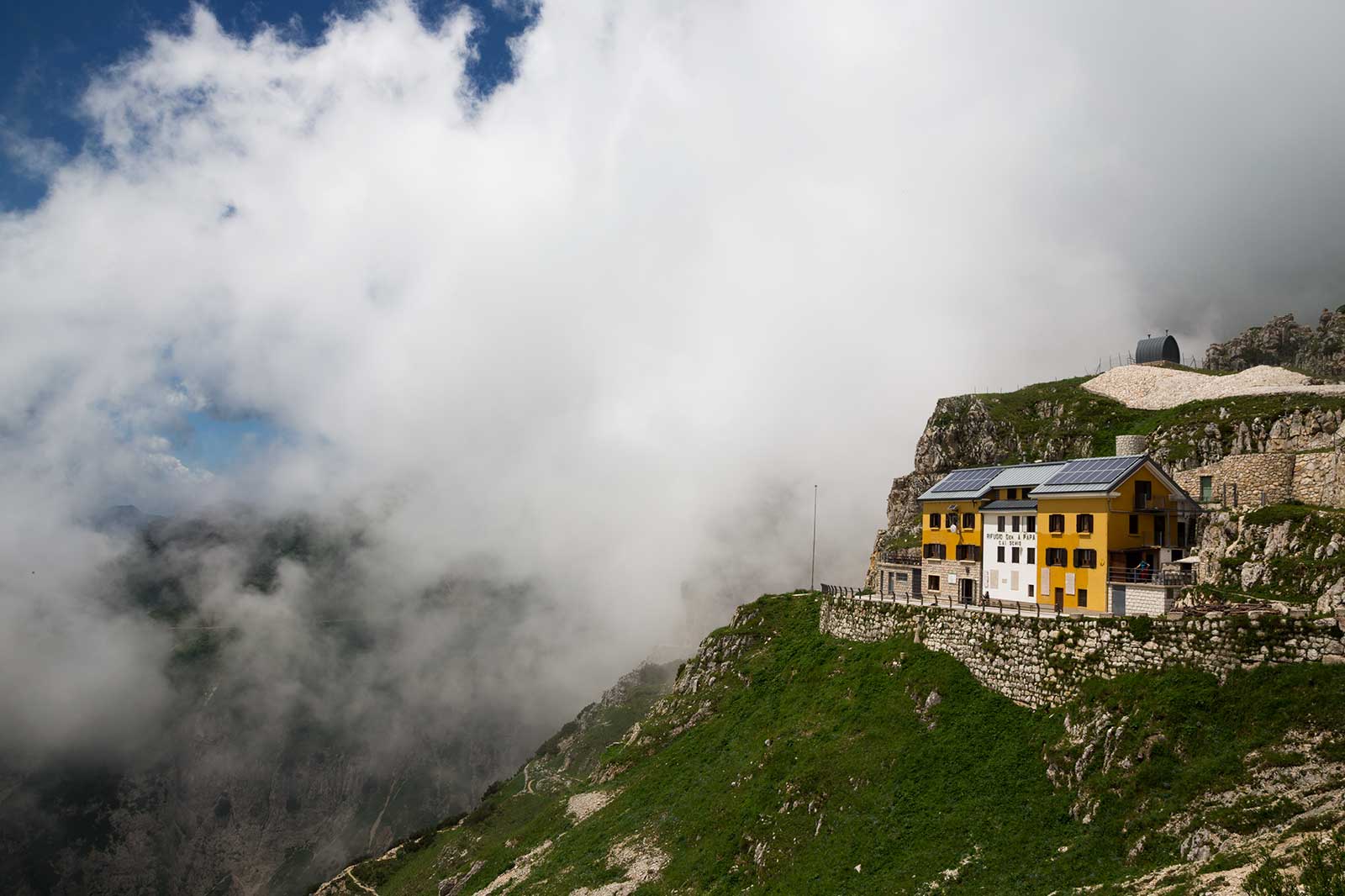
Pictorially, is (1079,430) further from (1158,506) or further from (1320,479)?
(1158,506)

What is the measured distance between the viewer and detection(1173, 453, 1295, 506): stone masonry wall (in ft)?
204

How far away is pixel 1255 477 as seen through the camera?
63719mm

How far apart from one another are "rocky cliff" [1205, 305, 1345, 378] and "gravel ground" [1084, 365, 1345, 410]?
26230 mm

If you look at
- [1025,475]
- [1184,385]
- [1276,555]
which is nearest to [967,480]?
[1025,475]

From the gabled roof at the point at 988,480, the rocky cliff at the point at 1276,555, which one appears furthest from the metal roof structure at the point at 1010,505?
the rocky cliff at the point at 1276,555

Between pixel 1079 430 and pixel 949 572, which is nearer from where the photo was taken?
pixel 949 572

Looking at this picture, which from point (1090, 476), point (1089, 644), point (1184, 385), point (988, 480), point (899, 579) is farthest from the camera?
point (1184, 385)

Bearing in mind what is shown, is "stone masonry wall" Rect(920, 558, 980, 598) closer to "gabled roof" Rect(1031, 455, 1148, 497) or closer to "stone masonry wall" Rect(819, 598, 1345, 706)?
"stone masonry wall" Rect(819, 598, 1345, 706)

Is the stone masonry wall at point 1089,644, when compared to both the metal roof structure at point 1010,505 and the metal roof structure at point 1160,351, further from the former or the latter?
the metal roof structure at point 1160,351

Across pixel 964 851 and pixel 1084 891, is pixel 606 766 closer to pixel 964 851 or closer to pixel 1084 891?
pixel 964 851

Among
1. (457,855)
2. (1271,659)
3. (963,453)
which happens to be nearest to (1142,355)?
(963,453)

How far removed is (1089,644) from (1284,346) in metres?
129

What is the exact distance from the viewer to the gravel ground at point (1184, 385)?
88375 mm

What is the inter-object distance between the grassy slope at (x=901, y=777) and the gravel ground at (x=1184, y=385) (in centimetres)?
6361
